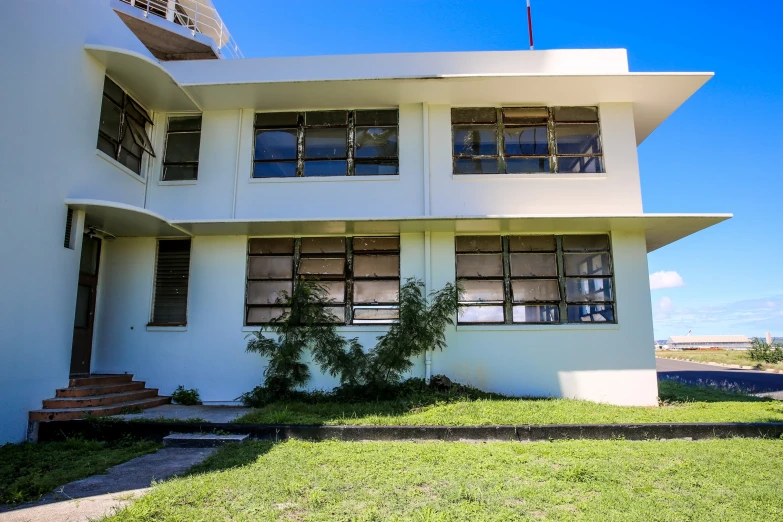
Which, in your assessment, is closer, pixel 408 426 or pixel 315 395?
pixel 408 426

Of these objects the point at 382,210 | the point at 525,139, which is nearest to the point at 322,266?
the point at 382,210

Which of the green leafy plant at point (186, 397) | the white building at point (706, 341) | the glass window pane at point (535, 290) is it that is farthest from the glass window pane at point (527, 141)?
the white building at point (706, 341)

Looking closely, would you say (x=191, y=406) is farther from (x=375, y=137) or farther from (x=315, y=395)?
(x=375, y=137)

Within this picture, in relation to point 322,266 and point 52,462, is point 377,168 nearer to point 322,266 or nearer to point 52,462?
point 322,266

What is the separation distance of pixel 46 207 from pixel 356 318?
5386 mm

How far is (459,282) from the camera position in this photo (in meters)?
9.93

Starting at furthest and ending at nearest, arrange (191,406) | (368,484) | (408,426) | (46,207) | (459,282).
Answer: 1. (459,282)
2. (191,406)
3. (46,207)
4. (408,426)
5. (368,484)

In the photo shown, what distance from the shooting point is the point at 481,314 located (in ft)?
32.6

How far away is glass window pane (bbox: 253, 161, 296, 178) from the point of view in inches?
415

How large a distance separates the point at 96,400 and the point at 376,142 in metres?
6.83

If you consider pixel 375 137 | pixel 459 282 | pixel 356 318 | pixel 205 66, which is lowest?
pixel 356 318

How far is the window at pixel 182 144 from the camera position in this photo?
1065cm

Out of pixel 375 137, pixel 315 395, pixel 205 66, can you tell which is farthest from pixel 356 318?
pixel 205 66

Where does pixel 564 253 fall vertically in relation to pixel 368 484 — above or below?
above
